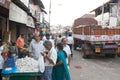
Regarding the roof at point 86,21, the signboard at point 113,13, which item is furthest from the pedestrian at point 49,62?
the signboard at point 113,13

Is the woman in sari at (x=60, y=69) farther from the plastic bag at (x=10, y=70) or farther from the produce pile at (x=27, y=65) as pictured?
the plastic bag at (x=10, y=70)

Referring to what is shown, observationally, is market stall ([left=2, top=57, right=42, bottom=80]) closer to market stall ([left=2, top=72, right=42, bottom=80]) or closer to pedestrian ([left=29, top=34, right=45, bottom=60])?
market stall ([left=2, top=72, right=42, bottom=80])

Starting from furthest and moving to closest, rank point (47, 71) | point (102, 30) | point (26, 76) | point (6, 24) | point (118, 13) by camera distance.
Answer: point (118, 13), point (102, 30), point (6, 24), point (47, 71), point (26, 76)

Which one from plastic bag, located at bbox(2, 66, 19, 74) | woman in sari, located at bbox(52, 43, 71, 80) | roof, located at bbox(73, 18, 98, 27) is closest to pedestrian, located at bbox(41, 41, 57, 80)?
woman in sari, located at bbox(52, 43, 71, 80)

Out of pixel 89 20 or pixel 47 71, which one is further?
pixel 89 20

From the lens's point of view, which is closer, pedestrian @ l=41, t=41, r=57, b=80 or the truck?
pedestrian @ l=41, t=41, r=57, b=80

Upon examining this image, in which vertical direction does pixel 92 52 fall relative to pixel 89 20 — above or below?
below

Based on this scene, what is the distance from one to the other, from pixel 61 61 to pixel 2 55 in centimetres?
181

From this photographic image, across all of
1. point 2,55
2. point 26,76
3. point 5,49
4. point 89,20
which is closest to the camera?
point 26,76

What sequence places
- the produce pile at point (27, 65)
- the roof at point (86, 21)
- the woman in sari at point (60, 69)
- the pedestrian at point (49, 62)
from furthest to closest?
1. the roof at point (86, 21)
2. the woman in sari at point (60, 69)
3. the pedestrian at point (49, 62)
4. the produce pile at point (27, 65)

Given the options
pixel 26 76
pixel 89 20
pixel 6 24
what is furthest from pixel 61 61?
pixel 89 20

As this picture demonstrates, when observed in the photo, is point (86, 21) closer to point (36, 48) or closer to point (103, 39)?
point (103, 39)

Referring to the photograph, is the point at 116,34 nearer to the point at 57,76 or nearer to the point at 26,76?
the point at 57,76

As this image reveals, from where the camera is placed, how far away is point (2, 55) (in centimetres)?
769
